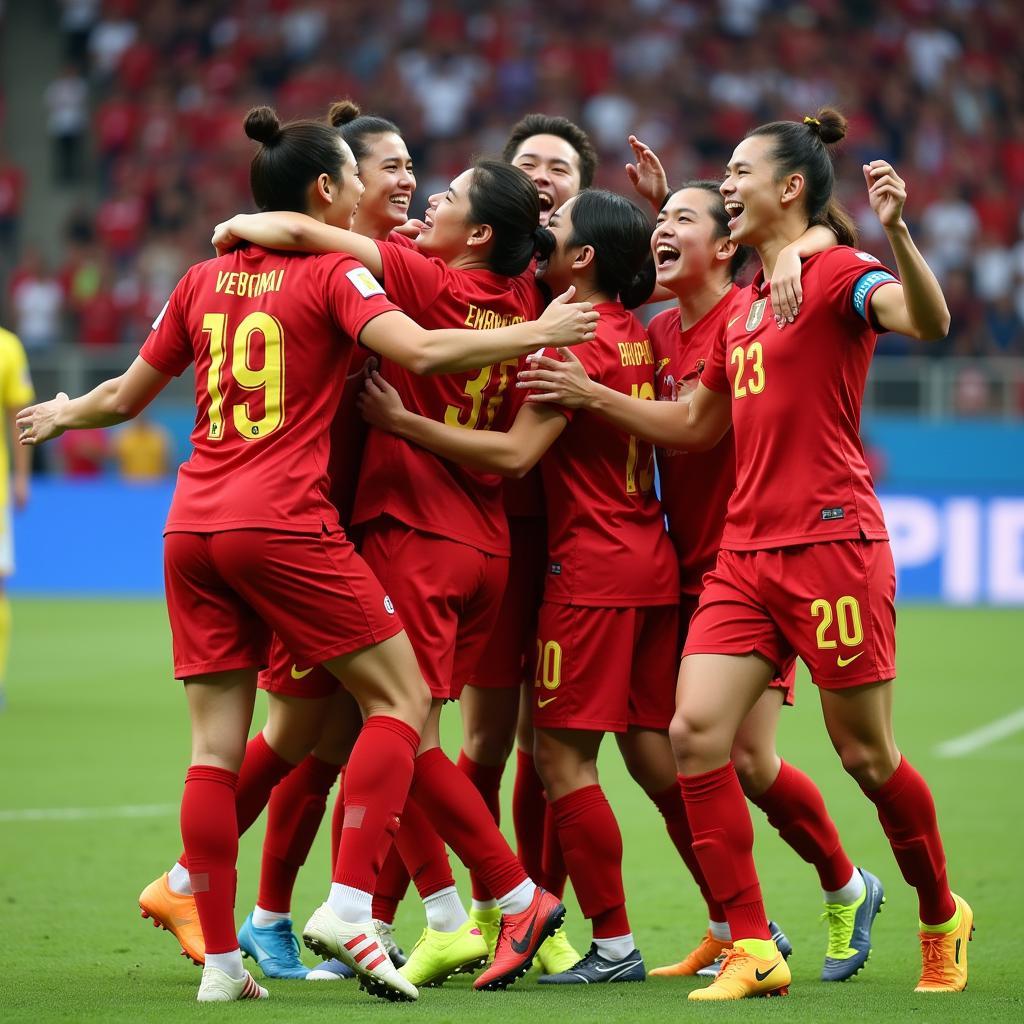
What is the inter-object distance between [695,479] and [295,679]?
1351 mm

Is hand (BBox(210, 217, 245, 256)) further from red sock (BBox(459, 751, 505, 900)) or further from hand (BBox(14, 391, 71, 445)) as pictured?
red sock (BBox(459, 751, 505, 900))

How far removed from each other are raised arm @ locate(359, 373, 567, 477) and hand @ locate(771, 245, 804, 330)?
722 mm

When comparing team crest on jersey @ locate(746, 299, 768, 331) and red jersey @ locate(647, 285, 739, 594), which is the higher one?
team crest on jersey @ locate(746, 299, 768, 331)

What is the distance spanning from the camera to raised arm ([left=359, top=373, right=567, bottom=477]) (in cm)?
466

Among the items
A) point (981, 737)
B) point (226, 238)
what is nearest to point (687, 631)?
point (226, 238)

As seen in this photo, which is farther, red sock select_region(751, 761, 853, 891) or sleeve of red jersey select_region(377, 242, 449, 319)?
red sock select_region(751, 761, 853, 891)

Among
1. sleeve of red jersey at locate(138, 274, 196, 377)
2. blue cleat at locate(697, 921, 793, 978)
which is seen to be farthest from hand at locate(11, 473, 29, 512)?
blue cleat at locate(697, 921, 793, 978)

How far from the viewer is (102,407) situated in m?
4.78

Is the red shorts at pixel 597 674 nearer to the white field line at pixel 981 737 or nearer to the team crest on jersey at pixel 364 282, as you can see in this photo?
the team crest on jersey at pixel 364 282

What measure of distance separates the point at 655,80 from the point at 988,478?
7805 millimetres

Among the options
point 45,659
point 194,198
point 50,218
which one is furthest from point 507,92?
point 45,659

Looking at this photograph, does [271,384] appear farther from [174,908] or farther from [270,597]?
[174,908]

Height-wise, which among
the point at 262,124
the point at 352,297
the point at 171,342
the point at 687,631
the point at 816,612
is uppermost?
the point at 262,124

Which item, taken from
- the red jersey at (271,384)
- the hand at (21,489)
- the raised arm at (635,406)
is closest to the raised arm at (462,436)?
the raised arm at (635,406)
